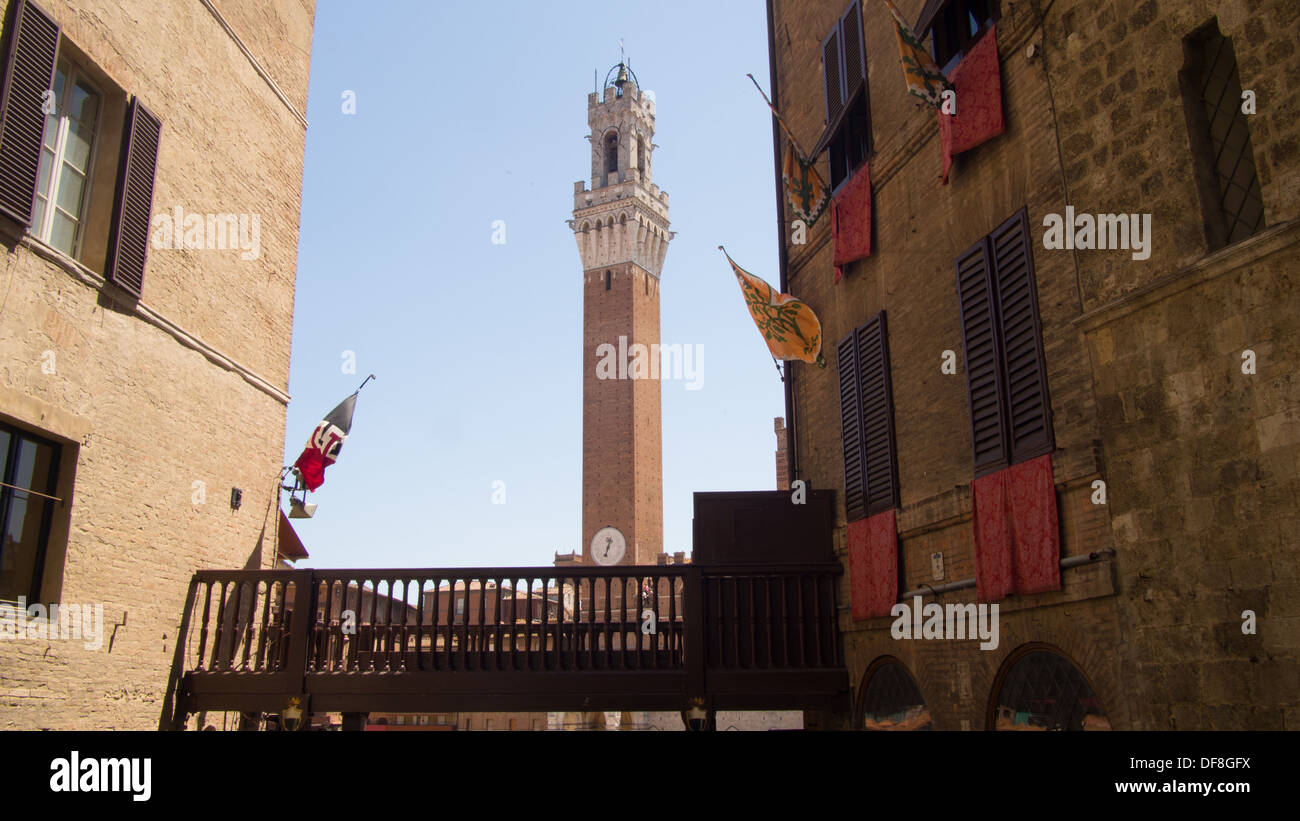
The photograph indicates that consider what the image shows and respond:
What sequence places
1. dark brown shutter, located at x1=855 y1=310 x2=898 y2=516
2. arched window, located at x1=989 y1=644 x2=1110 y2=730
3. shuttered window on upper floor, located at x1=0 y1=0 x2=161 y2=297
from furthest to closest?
dark brown shutter, located at x1=855 y1=310 x2=898 y2=516 < shuttered window on upper floor, located at x1=0 y1=0 x2=161 y2=297 < arched window, located at x1=989 y1=644 x2=1110 y2=730

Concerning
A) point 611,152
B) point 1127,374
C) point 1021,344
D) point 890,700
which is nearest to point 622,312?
point 611,152

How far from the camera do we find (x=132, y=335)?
35.9ft

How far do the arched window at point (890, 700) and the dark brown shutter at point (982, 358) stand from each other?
2.80 meters

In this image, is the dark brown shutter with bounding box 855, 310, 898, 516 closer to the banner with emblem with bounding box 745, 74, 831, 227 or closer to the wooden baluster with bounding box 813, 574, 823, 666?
the wooden baluster with bounding box 813, 574, 823, 666

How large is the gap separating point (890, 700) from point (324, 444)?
31.6 feet

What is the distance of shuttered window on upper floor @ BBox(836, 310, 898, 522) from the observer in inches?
464

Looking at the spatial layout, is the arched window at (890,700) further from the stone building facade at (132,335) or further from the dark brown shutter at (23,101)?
the dark brown shutter at (23,101)

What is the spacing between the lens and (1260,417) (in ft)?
19.7

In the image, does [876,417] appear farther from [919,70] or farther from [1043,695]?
[1043,695]

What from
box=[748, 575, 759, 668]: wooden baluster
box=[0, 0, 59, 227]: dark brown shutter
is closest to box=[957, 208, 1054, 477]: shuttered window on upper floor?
box=[748, 575, 759, 668]: wooden baluster

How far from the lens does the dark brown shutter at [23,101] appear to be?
8.91 m

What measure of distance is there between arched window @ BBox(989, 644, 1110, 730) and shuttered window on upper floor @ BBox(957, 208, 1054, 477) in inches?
68.8

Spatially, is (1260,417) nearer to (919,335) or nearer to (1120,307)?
(1120,307)

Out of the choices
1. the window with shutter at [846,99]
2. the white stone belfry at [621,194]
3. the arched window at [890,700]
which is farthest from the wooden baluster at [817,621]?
the white stone belfry at [621,194]
